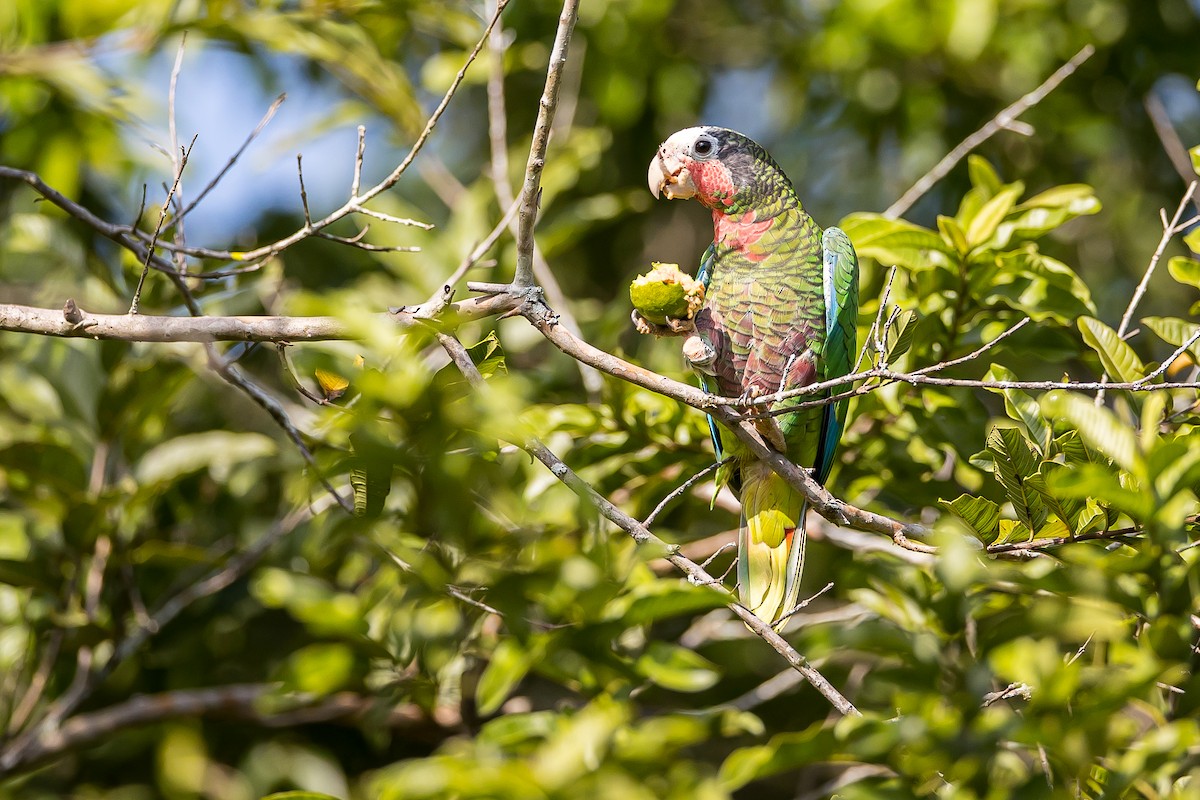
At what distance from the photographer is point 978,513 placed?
1.67 metres

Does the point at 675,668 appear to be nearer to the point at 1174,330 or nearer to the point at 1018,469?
the point at 1018,469

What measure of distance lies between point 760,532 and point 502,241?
4.11ft

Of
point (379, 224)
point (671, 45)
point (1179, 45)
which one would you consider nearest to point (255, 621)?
point (379, 224)

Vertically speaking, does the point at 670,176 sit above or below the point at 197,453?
above

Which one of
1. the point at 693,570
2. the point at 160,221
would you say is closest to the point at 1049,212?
the point at 693,570

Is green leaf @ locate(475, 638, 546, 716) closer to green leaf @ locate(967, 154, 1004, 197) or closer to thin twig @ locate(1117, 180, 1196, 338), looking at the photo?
thin twig @ locate(1117, 180, 1196, 338)

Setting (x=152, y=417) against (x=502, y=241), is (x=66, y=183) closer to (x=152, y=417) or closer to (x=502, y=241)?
(x=152, y=417)

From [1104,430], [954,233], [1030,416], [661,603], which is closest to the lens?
[1104,430]

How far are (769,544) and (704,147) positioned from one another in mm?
1015

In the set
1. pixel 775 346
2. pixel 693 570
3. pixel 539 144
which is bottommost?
pixel 693 570

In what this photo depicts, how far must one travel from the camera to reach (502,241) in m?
3.02

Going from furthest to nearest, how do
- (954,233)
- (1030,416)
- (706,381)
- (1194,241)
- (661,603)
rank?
1. (706,381)
2. (954,233)
3. (1194,241)
4. (1030,416)
5. (661,603)

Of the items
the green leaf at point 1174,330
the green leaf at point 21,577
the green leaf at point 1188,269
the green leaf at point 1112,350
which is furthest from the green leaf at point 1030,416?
the green leaf at point 21,577

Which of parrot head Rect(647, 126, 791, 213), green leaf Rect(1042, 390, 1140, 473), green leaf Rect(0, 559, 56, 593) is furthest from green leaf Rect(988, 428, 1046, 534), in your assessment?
green leaf Rect(0, 559, 56, 593)
